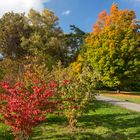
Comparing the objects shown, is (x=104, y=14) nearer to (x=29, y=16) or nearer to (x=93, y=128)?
(x=29, y=16)

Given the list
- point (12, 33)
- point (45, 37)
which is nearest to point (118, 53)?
point (45, 37)

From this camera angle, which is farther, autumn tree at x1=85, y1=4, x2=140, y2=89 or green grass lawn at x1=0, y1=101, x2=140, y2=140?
autumn tree at x1=85, y1=4, x2=140, y2=89

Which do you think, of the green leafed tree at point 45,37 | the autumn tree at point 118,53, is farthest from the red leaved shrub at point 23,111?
the green leafed tree at point 45,37

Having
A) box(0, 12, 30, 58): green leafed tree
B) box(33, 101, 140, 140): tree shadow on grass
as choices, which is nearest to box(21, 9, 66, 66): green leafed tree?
box(0, 12, 30, 58): green leafed tree

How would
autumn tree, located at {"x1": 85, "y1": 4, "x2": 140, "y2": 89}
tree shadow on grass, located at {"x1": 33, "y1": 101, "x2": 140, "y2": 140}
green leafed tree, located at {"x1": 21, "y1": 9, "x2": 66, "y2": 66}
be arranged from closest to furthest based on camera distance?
tree shadow on grass, located at {"x1": 33, "y1": 101, "x2": 140, "y2": 140} < autumn tree, located at {"x1": 85, "y1": 4, "x2": 140, "y2": 89} < green leafed tree, located at {"x1": 21, "y1": 9, "x2": 66, "y2": 66}

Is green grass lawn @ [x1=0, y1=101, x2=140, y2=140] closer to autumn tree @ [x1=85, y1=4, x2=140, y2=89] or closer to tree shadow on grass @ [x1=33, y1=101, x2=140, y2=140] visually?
tree shadow on grass @ [x1=33, y1=101, x2=140, y2=140]

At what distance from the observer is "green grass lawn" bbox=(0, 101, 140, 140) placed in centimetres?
1359

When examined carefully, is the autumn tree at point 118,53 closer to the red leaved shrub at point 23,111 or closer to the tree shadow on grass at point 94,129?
the tree shadow on grass at point 94,129

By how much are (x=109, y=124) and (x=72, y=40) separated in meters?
50.8

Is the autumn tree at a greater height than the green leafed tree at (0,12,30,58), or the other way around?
the green leafed tree at (0,12,30,58)

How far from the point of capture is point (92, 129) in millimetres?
15102

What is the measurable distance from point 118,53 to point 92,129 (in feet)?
99.8

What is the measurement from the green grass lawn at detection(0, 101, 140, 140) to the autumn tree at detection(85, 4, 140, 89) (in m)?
25.3

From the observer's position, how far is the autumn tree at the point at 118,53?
4431 centimetres
